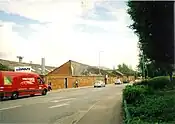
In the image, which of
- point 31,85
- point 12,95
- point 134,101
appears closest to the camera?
point 134,101

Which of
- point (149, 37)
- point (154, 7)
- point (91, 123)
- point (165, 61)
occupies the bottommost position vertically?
point (91, 123)

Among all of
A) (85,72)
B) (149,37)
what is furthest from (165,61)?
(85,72)

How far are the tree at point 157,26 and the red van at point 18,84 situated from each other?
48.6 ft

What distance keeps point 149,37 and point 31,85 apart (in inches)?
717

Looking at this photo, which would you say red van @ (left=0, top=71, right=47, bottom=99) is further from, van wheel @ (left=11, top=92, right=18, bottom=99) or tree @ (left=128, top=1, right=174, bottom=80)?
tree @ (left=128, top=1, right=174, bottom=80)

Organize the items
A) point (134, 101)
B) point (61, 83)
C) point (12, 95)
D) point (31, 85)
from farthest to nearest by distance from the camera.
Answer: point (61, 83) → point (31, 85) → point (12, 95) → point (134, 101)

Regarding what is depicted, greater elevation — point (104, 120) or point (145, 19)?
point (145, 19)

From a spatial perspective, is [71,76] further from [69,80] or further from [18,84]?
[18,84]

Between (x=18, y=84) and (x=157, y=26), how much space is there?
17886mm

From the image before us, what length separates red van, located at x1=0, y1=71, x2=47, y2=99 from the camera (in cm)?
2733

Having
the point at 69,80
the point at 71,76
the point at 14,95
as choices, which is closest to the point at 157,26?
the point at 14,95

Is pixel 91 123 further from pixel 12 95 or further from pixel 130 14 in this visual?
pixel 12 95

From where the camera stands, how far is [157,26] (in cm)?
A: 1468

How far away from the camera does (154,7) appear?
14.4 m
